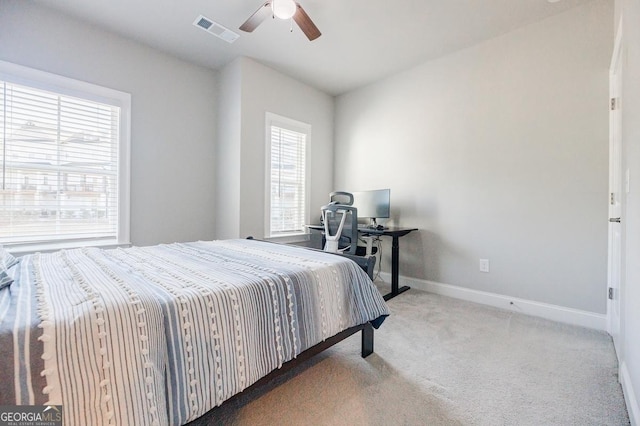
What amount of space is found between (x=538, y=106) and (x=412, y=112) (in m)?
1.30

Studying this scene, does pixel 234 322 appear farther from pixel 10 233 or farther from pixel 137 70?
pixel 137 70

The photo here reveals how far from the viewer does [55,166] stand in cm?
258

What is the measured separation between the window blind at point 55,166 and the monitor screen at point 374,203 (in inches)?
111

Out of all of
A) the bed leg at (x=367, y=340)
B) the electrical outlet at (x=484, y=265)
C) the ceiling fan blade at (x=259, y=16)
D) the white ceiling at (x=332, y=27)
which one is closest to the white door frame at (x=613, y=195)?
the white ceiling at (x=332, y=27)

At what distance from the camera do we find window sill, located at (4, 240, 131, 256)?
239 centimetres

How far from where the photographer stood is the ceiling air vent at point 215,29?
2.65m

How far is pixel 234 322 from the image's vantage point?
3.73 ft

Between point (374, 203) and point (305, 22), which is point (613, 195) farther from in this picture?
point (305, 22)

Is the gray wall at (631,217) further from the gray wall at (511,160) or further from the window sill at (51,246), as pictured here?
the window sill at (51,246)

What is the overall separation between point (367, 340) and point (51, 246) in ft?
9.63

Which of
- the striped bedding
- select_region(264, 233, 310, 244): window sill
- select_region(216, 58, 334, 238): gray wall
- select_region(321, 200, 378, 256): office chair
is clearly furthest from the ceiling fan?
select_region(264, 233, 310, 244): window sill

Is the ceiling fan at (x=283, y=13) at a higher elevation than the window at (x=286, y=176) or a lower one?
higher

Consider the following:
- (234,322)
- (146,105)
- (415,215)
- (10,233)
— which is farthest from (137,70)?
(415,215)

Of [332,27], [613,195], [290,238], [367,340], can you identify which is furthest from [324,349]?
[332,27]
